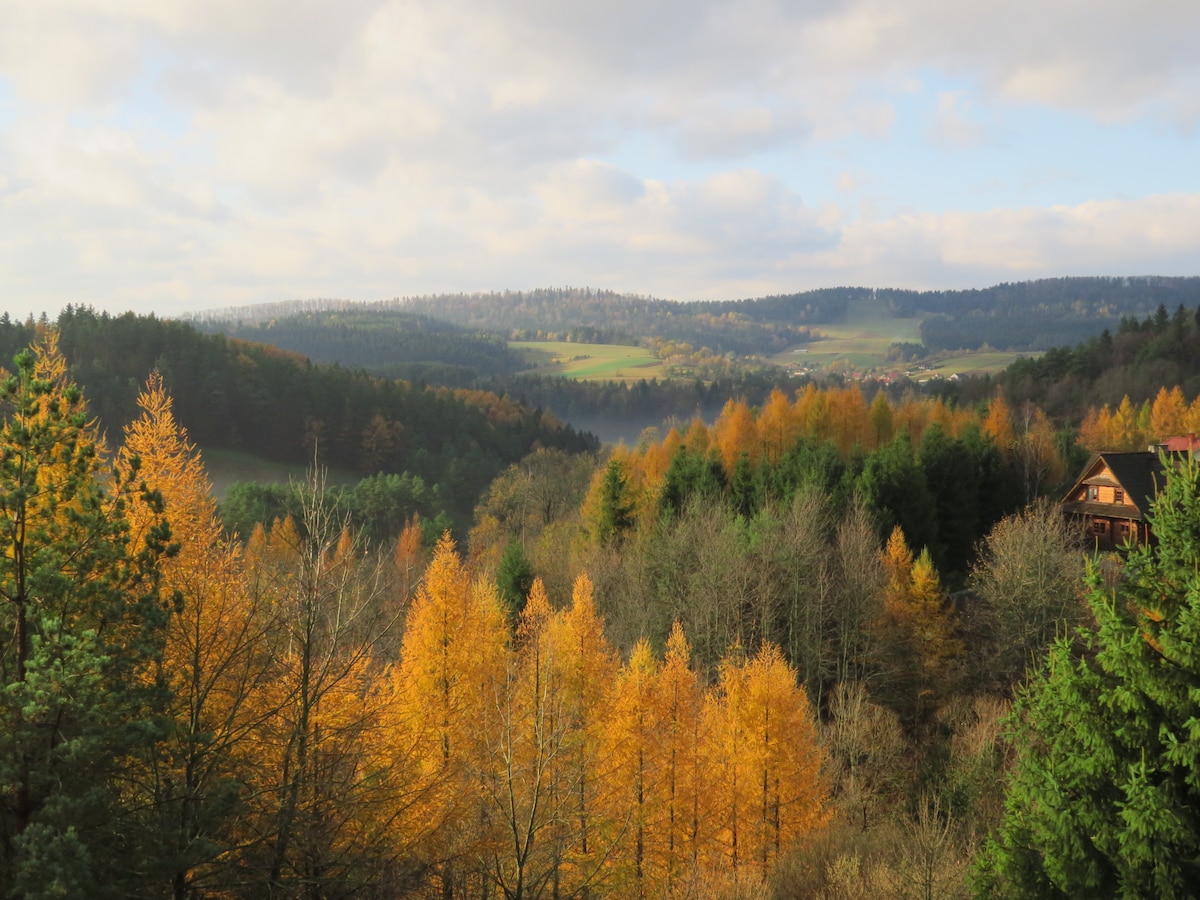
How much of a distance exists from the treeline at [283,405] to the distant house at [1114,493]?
6315cm

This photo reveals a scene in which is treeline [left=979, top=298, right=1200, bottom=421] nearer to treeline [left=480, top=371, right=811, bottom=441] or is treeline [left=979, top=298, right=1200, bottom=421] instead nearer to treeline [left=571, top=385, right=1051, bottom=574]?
treeline [left=571, top=385, right=1051, bottom=574]

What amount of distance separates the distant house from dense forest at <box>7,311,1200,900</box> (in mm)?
4505

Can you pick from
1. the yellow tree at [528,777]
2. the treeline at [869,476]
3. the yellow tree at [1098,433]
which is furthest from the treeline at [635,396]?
the yellow tree at [528,777]

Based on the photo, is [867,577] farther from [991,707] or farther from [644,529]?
[644,529]

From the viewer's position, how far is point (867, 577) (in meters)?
36.9

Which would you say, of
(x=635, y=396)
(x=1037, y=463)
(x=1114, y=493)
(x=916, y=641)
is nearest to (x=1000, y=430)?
(x=1037, y=463)

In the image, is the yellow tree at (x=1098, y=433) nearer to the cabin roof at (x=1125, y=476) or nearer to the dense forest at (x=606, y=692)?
the dense forest at (x=606, y=692)

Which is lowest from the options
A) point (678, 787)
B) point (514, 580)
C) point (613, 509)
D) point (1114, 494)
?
point (678, 787)

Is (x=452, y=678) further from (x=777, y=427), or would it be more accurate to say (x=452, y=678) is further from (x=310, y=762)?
(x=777, y=427)

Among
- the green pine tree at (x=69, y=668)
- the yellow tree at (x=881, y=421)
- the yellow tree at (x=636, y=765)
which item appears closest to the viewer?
the green pine tree at (x=69, y=668)

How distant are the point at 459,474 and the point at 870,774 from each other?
→ 7676 centimetres

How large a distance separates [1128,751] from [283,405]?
109219mm

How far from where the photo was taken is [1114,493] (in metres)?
41.5

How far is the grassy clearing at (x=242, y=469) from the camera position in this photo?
9412 cm
